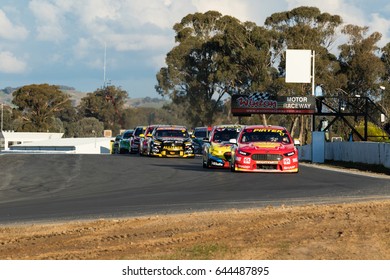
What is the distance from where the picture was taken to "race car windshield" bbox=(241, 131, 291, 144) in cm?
2648

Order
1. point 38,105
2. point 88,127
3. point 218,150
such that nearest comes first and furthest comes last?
point 218,150, point 38,105, point 88,127

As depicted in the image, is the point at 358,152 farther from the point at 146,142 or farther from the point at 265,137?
the point at 146,142

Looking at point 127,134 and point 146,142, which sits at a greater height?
point 127,134

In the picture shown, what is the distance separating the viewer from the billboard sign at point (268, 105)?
5134cm

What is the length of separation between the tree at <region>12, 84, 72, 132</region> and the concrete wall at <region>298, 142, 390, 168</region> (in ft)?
257

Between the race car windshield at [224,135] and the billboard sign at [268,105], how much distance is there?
20.5 meters

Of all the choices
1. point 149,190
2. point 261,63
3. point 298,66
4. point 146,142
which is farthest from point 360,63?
point 149,190

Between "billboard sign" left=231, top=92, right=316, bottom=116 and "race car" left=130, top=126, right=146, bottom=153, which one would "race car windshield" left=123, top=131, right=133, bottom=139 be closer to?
"race car" left=130, top=126, right=146, bottom=153

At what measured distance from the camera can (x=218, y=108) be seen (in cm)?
9662

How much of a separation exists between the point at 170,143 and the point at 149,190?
19.1 meters

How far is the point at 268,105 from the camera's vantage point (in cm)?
5162
